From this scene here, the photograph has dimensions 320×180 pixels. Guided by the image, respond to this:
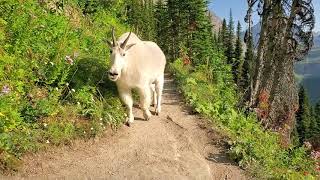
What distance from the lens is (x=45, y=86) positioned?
9.95 meters

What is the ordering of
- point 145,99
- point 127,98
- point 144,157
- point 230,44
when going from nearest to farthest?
point 144,157
point 127,98
point 145,99
point 230,44

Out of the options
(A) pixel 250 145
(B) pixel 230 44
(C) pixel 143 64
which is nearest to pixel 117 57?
(C) pixel 143 64

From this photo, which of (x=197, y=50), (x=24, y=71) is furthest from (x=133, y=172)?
(x=197, y=50)

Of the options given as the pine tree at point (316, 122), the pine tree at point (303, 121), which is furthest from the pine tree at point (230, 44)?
the pine tree at point (316, 122)

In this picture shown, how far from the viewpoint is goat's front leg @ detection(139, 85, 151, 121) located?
10.6 meters

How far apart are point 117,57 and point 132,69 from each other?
1.74 feet

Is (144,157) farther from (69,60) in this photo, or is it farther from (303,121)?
(303,121)

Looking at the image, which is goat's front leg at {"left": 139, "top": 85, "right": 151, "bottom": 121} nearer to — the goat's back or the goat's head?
the goat's back

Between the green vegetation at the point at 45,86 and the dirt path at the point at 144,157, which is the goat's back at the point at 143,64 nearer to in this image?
the green vegetation at the point at 45,86

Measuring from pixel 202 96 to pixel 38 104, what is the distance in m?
6.18

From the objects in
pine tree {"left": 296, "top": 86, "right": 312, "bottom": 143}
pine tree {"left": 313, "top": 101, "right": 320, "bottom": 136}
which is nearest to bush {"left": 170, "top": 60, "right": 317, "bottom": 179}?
pine tree {"left": 296, "top": 86, "right": 312, "bottom": 143}

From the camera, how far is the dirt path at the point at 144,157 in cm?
816

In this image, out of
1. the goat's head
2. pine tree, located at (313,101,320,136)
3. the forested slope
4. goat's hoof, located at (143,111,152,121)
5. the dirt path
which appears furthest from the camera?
pine tree, located at (313,101,320,136)

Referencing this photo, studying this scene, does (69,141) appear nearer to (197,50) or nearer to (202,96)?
(202,96)
